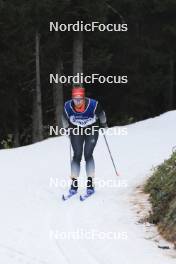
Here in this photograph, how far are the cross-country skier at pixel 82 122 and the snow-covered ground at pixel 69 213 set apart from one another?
1.73ft

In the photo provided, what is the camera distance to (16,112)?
1203 inches

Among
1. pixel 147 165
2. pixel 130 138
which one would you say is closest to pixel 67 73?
pixel 130 138

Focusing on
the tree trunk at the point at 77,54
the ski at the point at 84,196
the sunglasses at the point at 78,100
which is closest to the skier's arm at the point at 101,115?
the sunglasses at the point at 78,100

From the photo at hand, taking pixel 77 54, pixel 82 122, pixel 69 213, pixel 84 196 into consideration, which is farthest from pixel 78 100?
pixel 77 54

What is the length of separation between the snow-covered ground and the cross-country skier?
53cm

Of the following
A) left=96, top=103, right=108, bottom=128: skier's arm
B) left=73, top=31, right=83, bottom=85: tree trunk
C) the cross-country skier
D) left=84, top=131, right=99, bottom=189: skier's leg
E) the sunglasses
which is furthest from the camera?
left=73, top=31, right=83, bottom=85: tree trunk

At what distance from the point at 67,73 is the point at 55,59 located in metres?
2.46

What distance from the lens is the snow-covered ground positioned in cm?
696

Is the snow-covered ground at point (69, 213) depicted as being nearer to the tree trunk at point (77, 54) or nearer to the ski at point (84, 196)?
the ski at point (84, 196)

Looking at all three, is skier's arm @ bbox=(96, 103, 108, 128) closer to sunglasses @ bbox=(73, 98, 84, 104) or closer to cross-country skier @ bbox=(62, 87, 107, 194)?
cross-country skier @ bbox=(62, 87, 107, 194)

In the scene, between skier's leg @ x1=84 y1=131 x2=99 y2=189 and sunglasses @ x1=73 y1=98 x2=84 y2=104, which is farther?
skier's leg @ x1=84 y1=131 x2=99 y2=189

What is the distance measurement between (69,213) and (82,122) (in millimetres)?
1748

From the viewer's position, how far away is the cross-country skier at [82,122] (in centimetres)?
976

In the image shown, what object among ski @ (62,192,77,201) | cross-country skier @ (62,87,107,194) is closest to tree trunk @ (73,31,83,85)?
cross-country skier @ (62,87,107,194)
